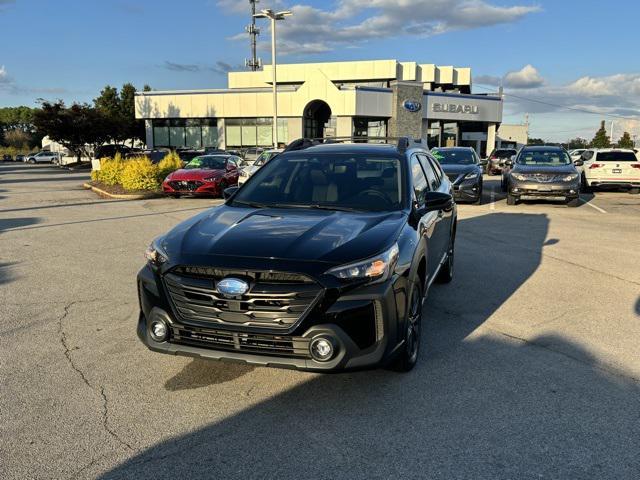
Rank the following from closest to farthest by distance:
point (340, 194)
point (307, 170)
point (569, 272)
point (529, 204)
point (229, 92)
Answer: point (340, 194) < point (307, 170) < point (569, 272) < point (529, 204) < point (229, 92)

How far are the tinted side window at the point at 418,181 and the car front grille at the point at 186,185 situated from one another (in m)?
13.1

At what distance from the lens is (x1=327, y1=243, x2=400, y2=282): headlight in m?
3.40

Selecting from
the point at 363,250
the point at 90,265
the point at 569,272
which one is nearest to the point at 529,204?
the point at 569,272

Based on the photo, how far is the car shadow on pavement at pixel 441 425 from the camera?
2969 millimetres

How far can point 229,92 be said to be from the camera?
46188 millimetres

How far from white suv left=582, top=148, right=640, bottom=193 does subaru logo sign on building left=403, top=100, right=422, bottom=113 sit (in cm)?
2526

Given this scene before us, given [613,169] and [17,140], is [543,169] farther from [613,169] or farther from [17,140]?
[17,140]

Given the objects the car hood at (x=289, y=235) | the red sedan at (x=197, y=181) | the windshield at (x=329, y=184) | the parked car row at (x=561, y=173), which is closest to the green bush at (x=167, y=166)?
the red sedan at (x=197, y=181)

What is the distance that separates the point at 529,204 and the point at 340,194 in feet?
44.6

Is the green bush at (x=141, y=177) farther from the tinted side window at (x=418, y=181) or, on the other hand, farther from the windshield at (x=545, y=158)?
the tinted side window at (x=418, y=181)

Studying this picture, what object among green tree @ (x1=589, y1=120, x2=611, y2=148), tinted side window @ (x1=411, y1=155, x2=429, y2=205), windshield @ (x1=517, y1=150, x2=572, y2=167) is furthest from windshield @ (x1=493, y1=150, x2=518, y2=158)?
green tree @ (x1=589, y1=120, x2=611, y2=148)

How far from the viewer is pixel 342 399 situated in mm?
3775

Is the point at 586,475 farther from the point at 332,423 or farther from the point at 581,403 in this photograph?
the point at 332,423

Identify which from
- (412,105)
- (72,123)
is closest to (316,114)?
(412,105)
